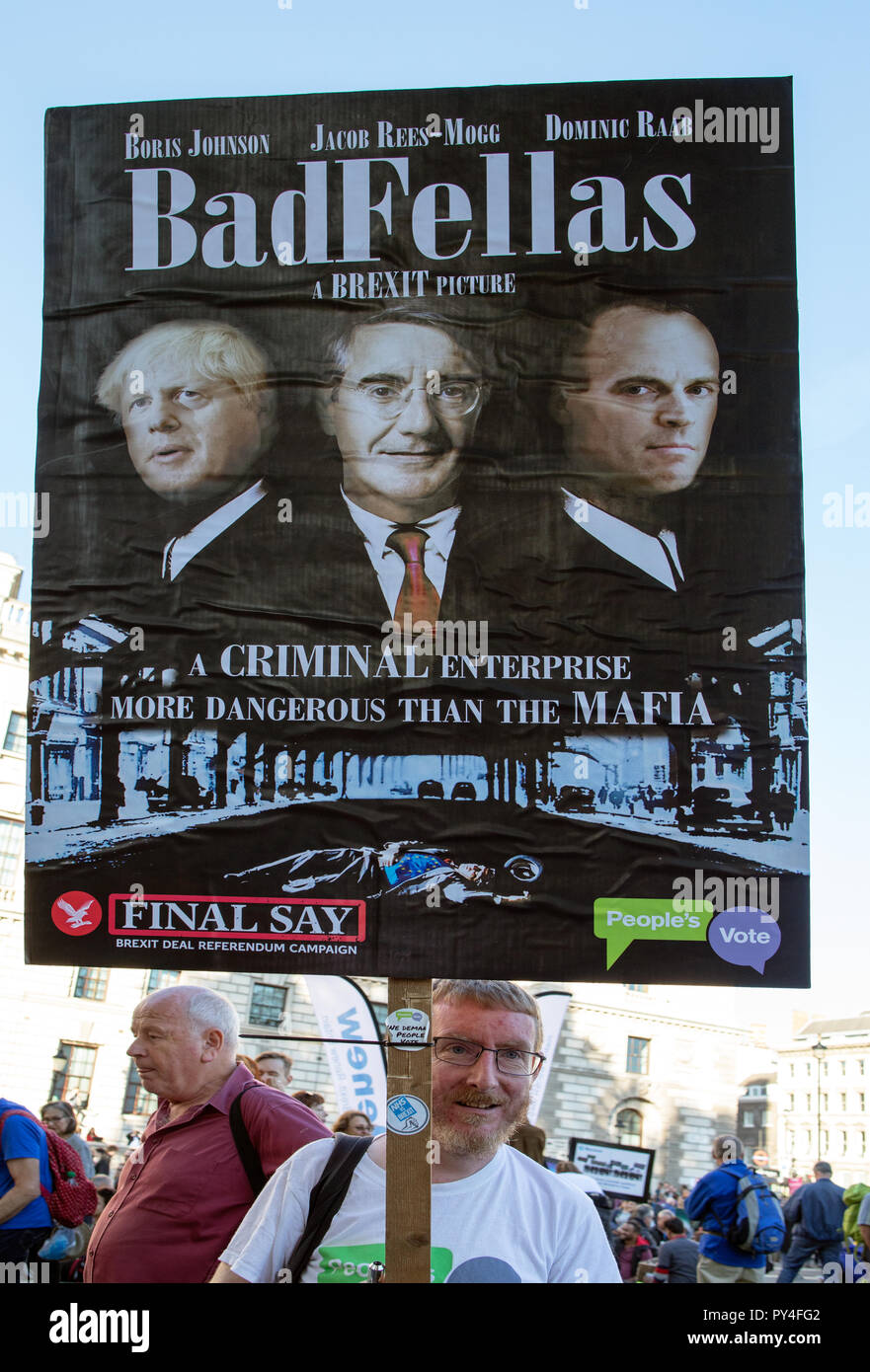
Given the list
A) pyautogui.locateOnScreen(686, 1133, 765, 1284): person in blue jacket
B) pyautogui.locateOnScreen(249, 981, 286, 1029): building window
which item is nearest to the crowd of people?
pyautogui.locateOnScreen(686, 1133, 765, 1284): person in blue jacket

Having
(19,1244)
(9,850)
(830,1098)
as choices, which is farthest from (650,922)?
(830,1098)

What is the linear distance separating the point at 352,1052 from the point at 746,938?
16.4ft

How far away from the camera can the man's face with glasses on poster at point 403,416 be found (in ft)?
15.2

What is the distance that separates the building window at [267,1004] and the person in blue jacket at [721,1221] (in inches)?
920

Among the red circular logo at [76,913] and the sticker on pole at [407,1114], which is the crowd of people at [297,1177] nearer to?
the sticker on pole at [407,1114]

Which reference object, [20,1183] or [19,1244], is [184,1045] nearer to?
[20,1183]

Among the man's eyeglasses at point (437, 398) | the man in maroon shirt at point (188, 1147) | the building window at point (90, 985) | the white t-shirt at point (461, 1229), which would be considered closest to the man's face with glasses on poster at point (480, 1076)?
the white t-shirt at point (461, 1229)

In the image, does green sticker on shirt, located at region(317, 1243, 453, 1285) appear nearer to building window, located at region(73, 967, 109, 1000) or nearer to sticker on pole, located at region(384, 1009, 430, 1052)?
sticker on pole, located at region(384, 1009, 430, 1052)

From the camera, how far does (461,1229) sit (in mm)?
4090

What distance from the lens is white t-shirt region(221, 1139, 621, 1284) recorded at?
13.0 ft

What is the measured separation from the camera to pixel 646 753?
14.5ft

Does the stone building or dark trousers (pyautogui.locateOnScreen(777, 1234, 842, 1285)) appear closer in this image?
dark trousers (pyautogui.locateOnScreen(777, 1234, 842, 1285))

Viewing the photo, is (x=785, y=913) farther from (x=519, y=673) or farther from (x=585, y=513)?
(x=585, y=513)

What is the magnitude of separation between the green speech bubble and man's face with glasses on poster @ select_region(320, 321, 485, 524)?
1626 mm
